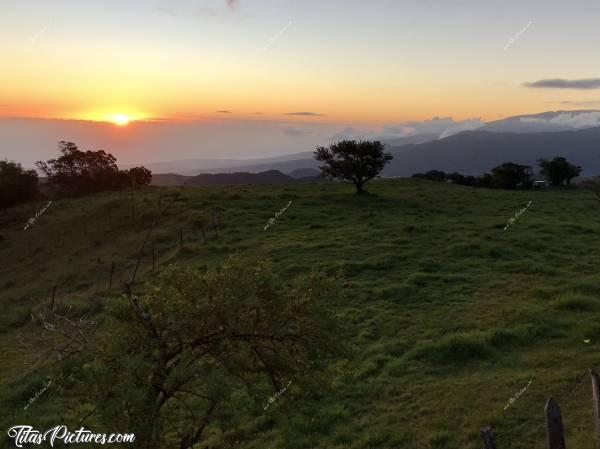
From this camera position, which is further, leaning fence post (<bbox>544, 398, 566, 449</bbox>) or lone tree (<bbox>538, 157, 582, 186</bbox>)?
lone tree (<bbox>538, 157, 582, 186</bbox>)

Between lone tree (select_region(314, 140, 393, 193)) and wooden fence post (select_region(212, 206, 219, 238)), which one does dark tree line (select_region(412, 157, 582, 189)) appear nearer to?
lone tree (select_region(314, 140, 393, 193))

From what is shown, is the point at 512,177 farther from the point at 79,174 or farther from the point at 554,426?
the point at 554,426

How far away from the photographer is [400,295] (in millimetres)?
24500

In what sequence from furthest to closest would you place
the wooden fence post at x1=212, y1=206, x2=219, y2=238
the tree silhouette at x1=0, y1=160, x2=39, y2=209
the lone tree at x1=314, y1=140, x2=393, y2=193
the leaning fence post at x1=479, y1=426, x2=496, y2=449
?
the tree silhouette at x1=0, y1=160, x2=39, y2=209
the lone tree at x1=314, y1=140, x2=393, y2=193
the wooden fence post at x1=212, y1=206, x2=219, y2=238
the leaning fence post at x1=479, y1=426, x2=496, y2=449

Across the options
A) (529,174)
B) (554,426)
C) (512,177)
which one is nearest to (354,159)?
(512,177)

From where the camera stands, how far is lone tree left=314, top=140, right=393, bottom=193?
58.3 metres

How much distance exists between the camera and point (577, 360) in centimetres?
1617

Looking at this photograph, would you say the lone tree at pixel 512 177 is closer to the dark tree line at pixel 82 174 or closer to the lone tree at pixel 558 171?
the lone tree at pixel 558 171

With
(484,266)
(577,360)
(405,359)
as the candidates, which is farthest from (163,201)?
(577,360)

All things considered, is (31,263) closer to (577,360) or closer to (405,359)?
(405,359)

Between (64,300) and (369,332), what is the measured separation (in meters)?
22.7

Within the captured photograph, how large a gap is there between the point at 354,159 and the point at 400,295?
3587 cm

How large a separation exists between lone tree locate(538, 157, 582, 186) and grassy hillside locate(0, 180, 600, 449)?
29.7 m

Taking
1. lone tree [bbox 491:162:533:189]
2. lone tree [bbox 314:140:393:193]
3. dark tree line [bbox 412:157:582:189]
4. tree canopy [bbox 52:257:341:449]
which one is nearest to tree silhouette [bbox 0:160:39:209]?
lone tree [bbox 314:140:393:193]
